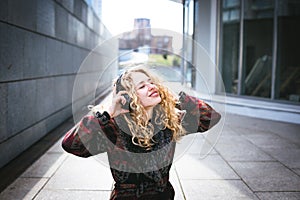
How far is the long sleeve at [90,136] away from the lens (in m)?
1.88

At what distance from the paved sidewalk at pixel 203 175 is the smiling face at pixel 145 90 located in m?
0.62

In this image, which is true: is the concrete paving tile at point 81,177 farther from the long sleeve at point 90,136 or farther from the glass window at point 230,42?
the glass window at point 230,42

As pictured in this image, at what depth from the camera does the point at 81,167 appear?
15.7ft

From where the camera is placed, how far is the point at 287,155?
5406mm

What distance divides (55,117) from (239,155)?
3.95 meters

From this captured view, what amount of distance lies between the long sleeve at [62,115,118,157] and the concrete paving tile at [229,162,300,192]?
2524 millimetres

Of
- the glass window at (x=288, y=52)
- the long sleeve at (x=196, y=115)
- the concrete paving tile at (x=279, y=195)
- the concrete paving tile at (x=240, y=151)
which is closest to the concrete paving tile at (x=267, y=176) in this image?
the concrete paving tile at (x=279, y=195)

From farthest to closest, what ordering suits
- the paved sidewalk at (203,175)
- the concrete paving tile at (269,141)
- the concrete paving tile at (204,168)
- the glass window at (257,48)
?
1. the glass window at (257,48)
2. the concrete paving tile at (269,141)
3. the concrete paving tile at (204,168)
4. the paved sidewalk at (203,175)

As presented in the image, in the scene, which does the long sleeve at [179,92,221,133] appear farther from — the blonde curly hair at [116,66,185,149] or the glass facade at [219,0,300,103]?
the glass facade at [219,0,300,103]

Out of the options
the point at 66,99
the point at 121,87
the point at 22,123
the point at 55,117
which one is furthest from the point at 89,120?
the point at 66,99

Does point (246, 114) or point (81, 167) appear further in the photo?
point (246, 114)

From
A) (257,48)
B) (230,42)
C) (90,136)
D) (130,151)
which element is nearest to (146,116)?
(130,151)

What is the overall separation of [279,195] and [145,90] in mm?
2578

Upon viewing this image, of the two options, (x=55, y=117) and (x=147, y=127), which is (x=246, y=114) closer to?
(x=55, y=117)
